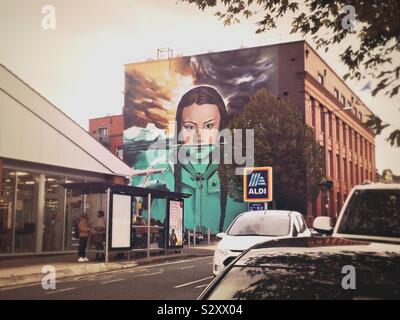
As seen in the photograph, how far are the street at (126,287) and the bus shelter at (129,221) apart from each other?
2.89 m

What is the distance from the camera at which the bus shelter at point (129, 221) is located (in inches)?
676

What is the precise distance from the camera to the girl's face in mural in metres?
43.9

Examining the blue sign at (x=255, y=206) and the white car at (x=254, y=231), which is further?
the blue sign at (x=255, y=206)

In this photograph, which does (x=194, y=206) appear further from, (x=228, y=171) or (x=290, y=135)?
(x=290, y=135)

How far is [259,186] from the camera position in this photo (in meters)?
21.5

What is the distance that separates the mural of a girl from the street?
28032mm

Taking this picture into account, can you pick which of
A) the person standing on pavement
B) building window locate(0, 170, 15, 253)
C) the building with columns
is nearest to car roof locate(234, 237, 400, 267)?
the person standing on pavement

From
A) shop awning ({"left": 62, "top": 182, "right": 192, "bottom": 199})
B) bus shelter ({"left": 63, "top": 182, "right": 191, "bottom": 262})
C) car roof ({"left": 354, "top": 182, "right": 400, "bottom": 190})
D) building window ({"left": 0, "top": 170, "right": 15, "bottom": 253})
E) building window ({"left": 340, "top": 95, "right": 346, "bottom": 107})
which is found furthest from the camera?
building window ({"left": 340, "top": 95, "right": 346, "bottom": 107})

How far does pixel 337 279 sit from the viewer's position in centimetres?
242

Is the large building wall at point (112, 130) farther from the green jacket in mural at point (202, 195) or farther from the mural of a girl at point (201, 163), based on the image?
the mural of a girl at point (201, 163)

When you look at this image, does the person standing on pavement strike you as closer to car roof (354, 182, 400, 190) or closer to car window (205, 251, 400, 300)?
car roof (354, 182, 400, 190)

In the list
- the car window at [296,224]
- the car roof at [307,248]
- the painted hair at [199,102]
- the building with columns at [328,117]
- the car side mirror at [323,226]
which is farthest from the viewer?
the painted hair at [199,102]

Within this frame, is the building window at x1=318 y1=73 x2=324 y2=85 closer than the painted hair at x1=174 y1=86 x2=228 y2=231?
No

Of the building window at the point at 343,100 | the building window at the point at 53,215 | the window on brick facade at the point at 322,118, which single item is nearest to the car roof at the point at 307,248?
the building window at the point at 53,215
